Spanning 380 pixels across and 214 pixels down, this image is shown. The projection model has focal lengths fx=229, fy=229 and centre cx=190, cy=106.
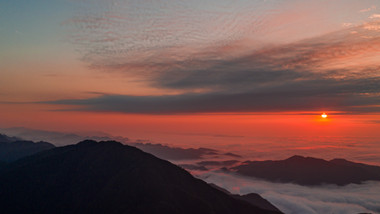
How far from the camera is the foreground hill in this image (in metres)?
128

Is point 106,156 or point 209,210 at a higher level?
point 106,156

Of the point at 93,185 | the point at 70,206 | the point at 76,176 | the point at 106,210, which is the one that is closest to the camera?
the point at 106,210

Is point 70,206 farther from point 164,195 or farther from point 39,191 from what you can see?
point 164,195

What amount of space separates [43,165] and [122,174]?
70.4m

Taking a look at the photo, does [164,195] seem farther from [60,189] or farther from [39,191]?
[39,191]

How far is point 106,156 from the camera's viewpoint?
171m

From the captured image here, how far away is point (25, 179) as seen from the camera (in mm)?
162625

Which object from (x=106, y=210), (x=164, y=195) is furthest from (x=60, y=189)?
(x=164, y=195)

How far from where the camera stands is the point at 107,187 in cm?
14075

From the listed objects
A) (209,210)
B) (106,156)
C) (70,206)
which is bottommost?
(70,206)

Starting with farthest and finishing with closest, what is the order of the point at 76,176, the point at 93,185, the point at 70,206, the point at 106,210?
the point at 76,176
the point at 93,185
the point at 70,206
the point at 106,210

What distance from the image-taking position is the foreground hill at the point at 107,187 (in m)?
128

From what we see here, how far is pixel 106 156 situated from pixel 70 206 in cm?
4286

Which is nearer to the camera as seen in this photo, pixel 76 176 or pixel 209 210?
pixel 209 210
